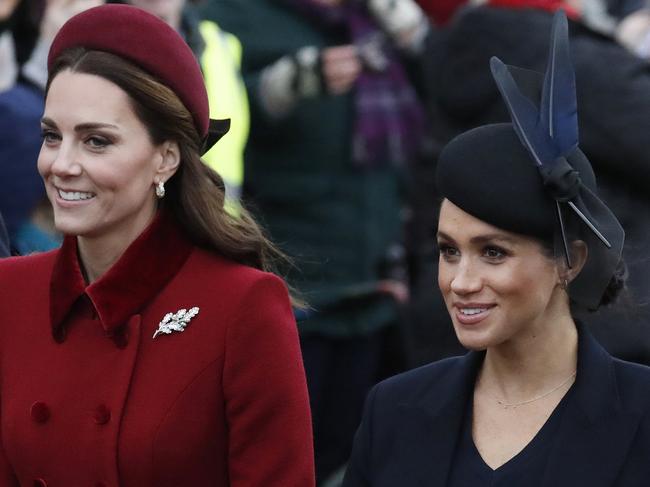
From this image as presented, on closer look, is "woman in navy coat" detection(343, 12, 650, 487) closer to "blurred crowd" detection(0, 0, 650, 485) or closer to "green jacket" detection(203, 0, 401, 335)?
"blurred crowd" detection(0, 0, 650, 485)

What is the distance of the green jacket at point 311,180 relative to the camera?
7379mm

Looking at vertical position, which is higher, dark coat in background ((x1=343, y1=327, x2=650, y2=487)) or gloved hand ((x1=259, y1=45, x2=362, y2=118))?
dark coat in background ((x1=343, y1=327, x2=650, y2=487))

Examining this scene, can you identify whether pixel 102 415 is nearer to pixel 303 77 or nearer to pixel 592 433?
pixel 592 433

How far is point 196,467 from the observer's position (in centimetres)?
408

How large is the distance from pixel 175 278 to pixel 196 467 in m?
0.47

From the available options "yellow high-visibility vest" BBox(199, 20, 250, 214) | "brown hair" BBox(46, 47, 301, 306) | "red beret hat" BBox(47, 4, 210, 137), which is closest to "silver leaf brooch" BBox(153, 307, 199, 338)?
"brown hair" BBox(46, 47, 301, 306)

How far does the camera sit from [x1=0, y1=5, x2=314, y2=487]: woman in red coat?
13.4 feet

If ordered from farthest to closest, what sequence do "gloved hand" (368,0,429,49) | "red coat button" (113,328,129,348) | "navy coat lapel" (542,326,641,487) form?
"gloved hand" (368,0,429,49)
"red coat button" (113,328,129,348)
"navy coat lapel" (542,326,641,487)

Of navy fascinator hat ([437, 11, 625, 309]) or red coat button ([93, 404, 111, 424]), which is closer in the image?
navy fascinator hat ([437, 11, 625, 309])

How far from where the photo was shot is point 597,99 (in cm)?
548

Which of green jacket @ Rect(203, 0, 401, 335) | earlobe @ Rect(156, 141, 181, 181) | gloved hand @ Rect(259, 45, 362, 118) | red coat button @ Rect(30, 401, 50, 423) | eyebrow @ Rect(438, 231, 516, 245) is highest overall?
eyebrow @ Rect(438, 231, 516, 245)

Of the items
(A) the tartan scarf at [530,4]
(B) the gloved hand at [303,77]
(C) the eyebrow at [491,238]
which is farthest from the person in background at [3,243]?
(B) the gloved hand at [303,77]

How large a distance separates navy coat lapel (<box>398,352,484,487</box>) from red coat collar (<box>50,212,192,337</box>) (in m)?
0.68

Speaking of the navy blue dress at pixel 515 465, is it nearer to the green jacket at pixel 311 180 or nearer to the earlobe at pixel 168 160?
the earlobe at pixel 168 160
